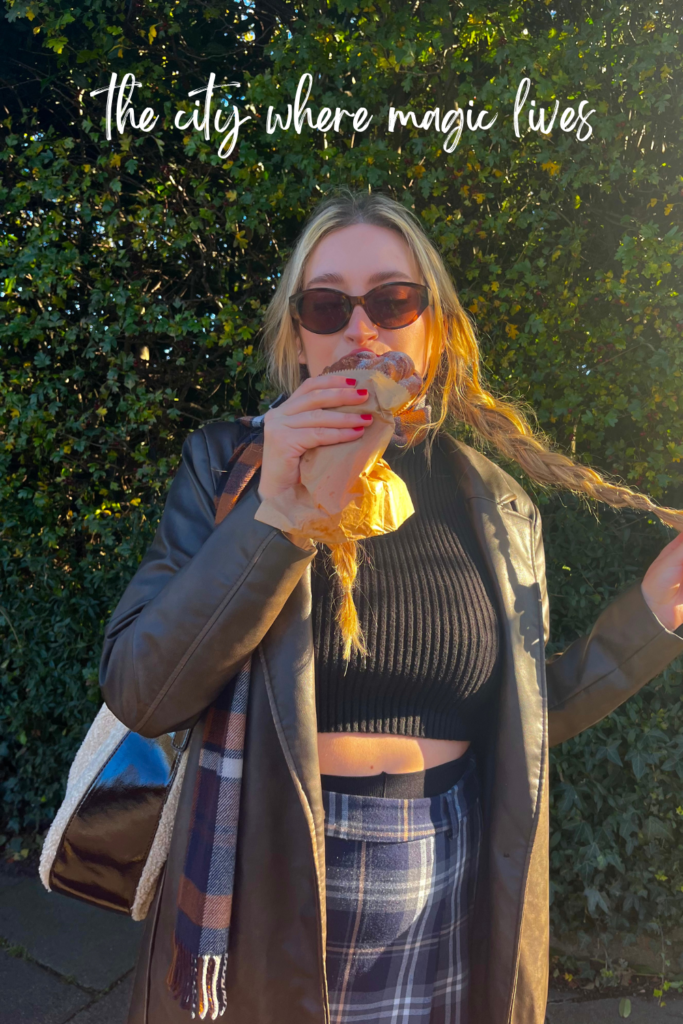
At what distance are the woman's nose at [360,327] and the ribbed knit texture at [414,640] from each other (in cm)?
41

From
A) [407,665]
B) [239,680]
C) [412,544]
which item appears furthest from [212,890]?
[412,544]

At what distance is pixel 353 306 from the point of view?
149 centimetres

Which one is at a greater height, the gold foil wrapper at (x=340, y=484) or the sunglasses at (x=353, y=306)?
the sunglasses at (x=353, y=306)

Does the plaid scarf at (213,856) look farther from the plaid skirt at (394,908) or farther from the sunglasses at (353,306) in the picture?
the sunglasses at (353,306)

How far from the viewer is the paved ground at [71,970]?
8.47ft

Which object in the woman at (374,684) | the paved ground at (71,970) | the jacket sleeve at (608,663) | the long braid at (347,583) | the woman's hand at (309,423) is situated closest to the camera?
the woman's hand at (309,423)

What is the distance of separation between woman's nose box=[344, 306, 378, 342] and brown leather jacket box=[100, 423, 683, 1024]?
1.09ft

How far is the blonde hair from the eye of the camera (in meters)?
1.64

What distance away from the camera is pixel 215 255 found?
125 inches

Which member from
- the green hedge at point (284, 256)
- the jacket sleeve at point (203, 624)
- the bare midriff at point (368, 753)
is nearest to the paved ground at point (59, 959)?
the green hedge at point (284, 256)

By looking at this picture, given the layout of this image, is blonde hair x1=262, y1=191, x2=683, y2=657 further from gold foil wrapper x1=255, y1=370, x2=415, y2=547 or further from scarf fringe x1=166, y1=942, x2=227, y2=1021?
scarf fringe x1=166, y1=942, x2=227, y2=1021

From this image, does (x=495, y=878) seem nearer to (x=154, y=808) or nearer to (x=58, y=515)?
(x=154, y=808)

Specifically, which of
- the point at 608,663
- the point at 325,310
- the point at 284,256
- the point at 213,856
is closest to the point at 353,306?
the point at 325,310

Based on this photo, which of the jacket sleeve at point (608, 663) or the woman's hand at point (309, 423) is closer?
the woman's hand at point (309, 423)
